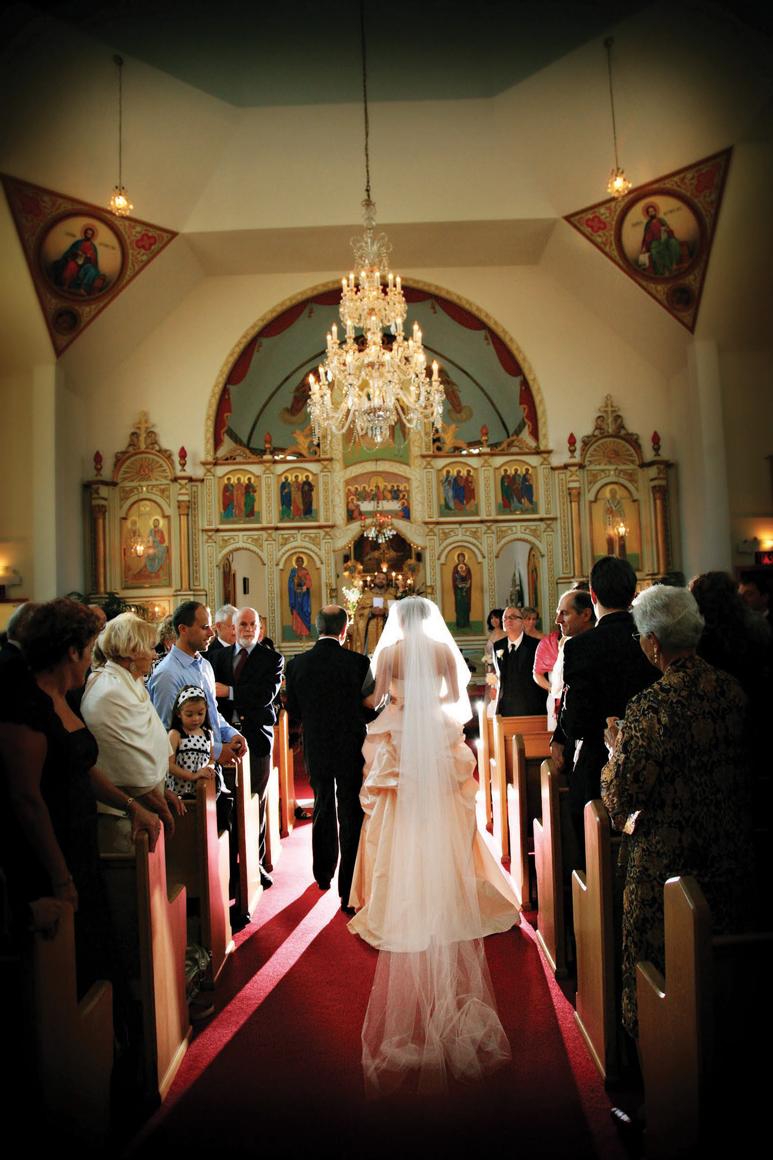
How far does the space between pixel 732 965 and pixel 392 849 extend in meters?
2.49

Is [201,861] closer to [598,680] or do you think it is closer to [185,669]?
[185,669]

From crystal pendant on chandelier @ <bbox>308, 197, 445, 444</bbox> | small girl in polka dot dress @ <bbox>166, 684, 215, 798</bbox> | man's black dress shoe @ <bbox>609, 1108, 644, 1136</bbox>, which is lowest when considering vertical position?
man's black dress shoe @ <bbox>609, 1108, 644, 1136</bbox>

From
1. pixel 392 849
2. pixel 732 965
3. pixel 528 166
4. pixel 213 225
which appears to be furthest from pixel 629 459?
pixel 732 965

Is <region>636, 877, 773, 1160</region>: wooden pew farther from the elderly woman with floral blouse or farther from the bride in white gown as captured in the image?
the bride in white gown

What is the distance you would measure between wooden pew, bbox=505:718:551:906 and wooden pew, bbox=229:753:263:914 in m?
1.63

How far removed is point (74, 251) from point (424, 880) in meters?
10.1

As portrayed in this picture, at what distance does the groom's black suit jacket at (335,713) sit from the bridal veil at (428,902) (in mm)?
519

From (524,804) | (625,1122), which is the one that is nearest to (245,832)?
(524,804)

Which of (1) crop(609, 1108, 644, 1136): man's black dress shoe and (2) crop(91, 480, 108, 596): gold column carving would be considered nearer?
(1) crop(609, 1108, 644, 1136): man's black dress shoe

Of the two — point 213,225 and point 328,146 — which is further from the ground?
point 328,146

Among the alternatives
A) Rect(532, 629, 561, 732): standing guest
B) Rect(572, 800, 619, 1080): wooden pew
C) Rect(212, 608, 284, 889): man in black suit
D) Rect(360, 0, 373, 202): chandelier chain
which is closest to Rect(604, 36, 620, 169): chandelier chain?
Rect(360, 0, 373, 202): chandelier chain

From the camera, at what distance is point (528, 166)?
1150cm

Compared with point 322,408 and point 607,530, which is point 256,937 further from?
point 607,530

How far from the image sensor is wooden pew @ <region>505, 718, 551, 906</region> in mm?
4629
